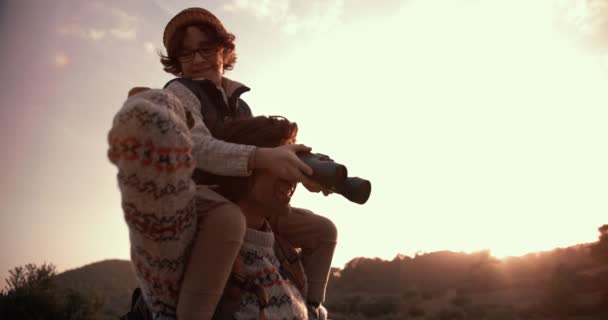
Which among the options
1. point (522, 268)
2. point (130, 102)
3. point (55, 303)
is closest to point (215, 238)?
point (130, 102)

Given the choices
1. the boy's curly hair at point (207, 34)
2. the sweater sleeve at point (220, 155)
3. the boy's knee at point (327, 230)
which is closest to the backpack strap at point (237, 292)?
the sweater sleeve at point (220, 155)

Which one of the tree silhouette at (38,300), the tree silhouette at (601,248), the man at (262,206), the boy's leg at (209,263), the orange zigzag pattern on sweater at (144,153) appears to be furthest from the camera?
the tree silhouette at (601,248)

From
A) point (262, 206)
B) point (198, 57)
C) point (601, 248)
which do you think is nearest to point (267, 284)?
point (262, 206)

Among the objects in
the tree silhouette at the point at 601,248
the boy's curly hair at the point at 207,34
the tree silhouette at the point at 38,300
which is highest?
the tree silhouette at the point at 601,248

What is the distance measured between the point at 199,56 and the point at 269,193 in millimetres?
1026

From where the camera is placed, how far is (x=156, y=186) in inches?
59.9

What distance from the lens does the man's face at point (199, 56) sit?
2543mm

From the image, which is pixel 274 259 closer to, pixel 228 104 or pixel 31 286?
pixel 228 104

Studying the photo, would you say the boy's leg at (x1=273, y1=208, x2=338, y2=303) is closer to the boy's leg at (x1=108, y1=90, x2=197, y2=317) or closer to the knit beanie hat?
the boy's leg at (x1=108, y1=90, x2=197, y2=317)

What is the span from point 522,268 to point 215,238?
3915cm

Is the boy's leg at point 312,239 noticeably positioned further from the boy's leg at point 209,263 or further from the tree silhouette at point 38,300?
the tree silhouette at point 38,300

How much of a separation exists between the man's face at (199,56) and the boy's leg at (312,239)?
3.34 ft

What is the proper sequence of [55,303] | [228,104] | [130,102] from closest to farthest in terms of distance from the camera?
1. [130,102]
2. [228,104]
3. [55,303]

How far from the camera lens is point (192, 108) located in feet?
6.84
